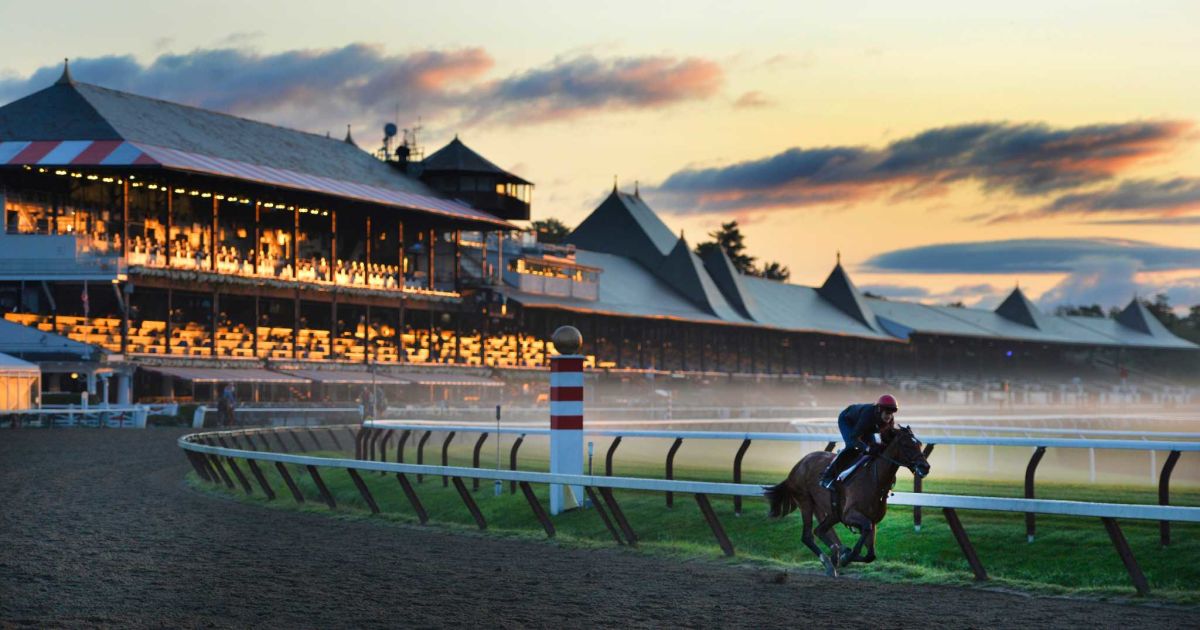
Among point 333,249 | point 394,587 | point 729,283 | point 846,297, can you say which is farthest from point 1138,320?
point 394,587

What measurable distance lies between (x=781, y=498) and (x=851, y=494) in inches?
47.7

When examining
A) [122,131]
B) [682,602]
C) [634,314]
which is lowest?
[682,602]

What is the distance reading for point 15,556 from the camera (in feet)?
43.8

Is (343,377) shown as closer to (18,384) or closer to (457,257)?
(457,257)

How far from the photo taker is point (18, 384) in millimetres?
47531

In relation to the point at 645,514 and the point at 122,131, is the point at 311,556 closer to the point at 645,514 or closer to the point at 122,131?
the point at 645,514

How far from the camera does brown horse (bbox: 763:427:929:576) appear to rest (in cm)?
1166

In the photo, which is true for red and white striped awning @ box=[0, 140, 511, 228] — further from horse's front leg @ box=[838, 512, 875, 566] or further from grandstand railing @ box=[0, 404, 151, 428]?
horse's front leg @ box=[838, 512, 875, 566]

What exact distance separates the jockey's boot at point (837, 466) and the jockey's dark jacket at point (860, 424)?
7 centimetres

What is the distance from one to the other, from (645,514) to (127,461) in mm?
14859

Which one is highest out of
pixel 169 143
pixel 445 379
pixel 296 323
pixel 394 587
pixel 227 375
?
pixel 169 143

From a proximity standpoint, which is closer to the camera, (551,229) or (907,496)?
(907,496)

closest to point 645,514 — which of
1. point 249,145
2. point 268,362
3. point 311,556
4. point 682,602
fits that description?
point 311,556

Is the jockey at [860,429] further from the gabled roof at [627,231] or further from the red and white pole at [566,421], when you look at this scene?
the gabled roof at [627,231]
